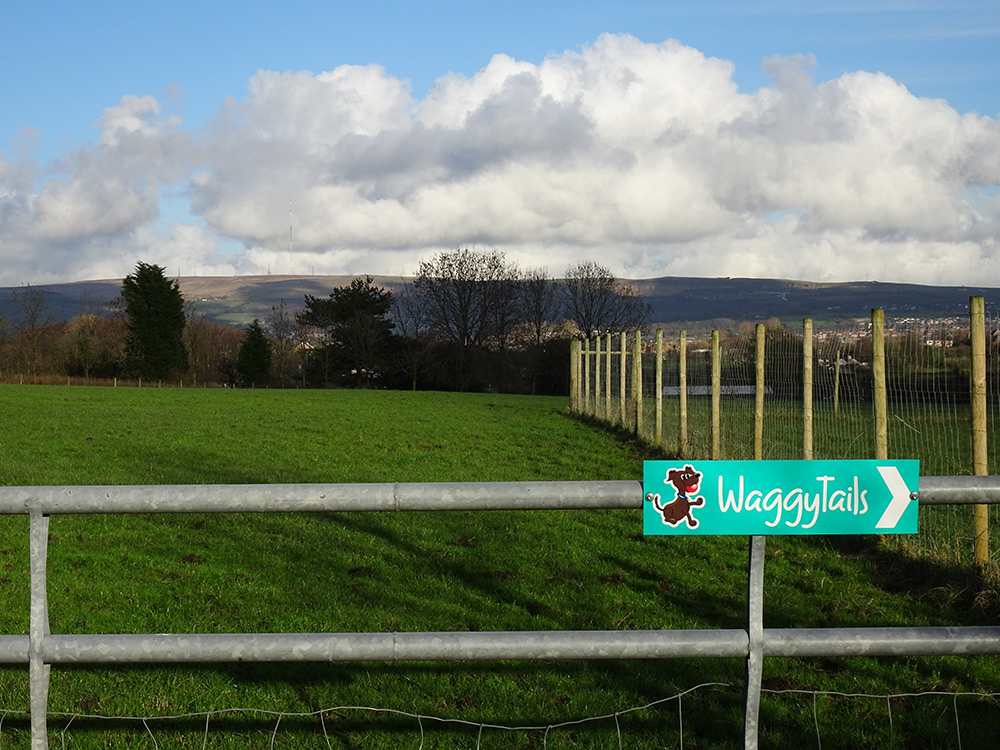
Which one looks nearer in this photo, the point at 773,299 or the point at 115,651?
the point at 115,651

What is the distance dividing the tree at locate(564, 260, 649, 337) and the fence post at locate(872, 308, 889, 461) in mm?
74173

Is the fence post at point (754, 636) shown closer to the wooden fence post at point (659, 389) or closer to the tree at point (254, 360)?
the wooden fence post at point (659, 389)

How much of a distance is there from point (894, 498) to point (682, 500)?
0.59 metres

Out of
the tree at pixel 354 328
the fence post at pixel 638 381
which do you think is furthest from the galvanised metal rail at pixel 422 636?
the tree at pixel 354 328

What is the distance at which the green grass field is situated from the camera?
13.2 ft

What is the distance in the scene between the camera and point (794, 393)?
1109cm

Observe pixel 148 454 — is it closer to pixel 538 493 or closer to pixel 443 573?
pixel 443 573

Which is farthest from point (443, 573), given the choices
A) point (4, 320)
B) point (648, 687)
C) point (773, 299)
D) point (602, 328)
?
point (773, 299)

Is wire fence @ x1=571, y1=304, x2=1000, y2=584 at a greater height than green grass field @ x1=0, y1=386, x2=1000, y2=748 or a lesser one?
greater

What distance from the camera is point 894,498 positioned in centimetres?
260

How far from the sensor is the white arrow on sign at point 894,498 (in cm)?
259

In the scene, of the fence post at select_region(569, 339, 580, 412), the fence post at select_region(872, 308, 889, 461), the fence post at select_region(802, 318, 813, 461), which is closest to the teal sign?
the fence post at select_region(872, 308, 889, 461)

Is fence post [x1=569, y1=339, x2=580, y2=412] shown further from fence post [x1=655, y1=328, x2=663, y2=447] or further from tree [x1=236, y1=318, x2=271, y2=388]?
tree [x1=236, y1=318, x2=271, y2=388]

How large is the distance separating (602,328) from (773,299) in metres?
107
